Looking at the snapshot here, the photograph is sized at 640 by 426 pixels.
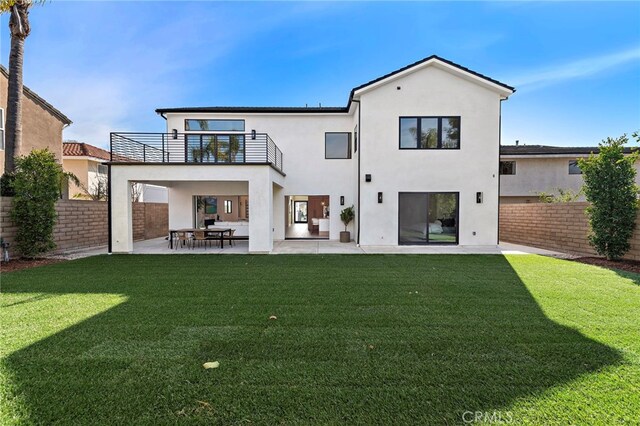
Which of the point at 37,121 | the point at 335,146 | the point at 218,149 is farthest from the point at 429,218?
the point at 37,121

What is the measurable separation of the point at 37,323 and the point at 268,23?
15212mm

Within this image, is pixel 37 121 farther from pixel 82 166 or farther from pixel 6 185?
pixel 6 185

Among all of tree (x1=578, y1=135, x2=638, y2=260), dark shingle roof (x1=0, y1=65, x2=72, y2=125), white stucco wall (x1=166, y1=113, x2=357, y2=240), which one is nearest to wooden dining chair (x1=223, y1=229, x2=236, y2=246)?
white stucco wall (x1=166, y1=113, x2=357, y2=240)

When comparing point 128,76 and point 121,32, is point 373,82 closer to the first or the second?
point 121,32

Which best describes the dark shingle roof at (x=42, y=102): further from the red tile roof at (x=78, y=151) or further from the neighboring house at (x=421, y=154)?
the neighboring house at (x=421, y=154)

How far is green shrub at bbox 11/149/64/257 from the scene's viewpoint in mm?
9852

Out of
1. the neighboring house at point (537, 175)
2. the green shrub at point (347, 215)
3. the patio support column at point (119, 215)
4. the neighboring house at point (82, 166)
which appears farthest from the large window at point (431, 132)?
the neighboring house at point (82, 166)

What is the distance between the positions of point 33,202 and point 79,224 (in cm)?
309

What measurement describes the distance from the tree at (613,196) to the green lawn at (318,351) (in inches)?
156

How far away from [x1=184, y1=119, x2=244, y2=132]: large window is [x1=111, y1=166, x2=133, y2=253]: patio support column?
4.93 metres

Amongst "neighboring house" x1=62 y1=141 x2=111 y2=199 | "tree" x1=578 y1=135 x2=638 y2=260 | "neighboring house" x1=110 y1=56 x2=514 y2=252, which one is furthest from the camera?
"neighboring house" x1=62 y1=141 x2=111 y2=199

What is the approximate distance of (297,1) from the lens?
12805 mm

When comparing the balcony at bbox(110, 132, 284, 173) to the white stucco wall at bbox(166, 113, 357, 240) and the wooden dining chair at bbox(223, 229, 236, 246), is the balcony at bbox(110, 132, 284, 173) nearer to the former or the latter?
the white stucco wall at bbox(166, 113, 357, 240)

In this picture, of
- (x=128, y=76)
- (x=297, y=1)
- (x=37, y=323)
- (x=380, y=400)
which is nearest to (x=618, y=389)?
(x=380, y=400)
